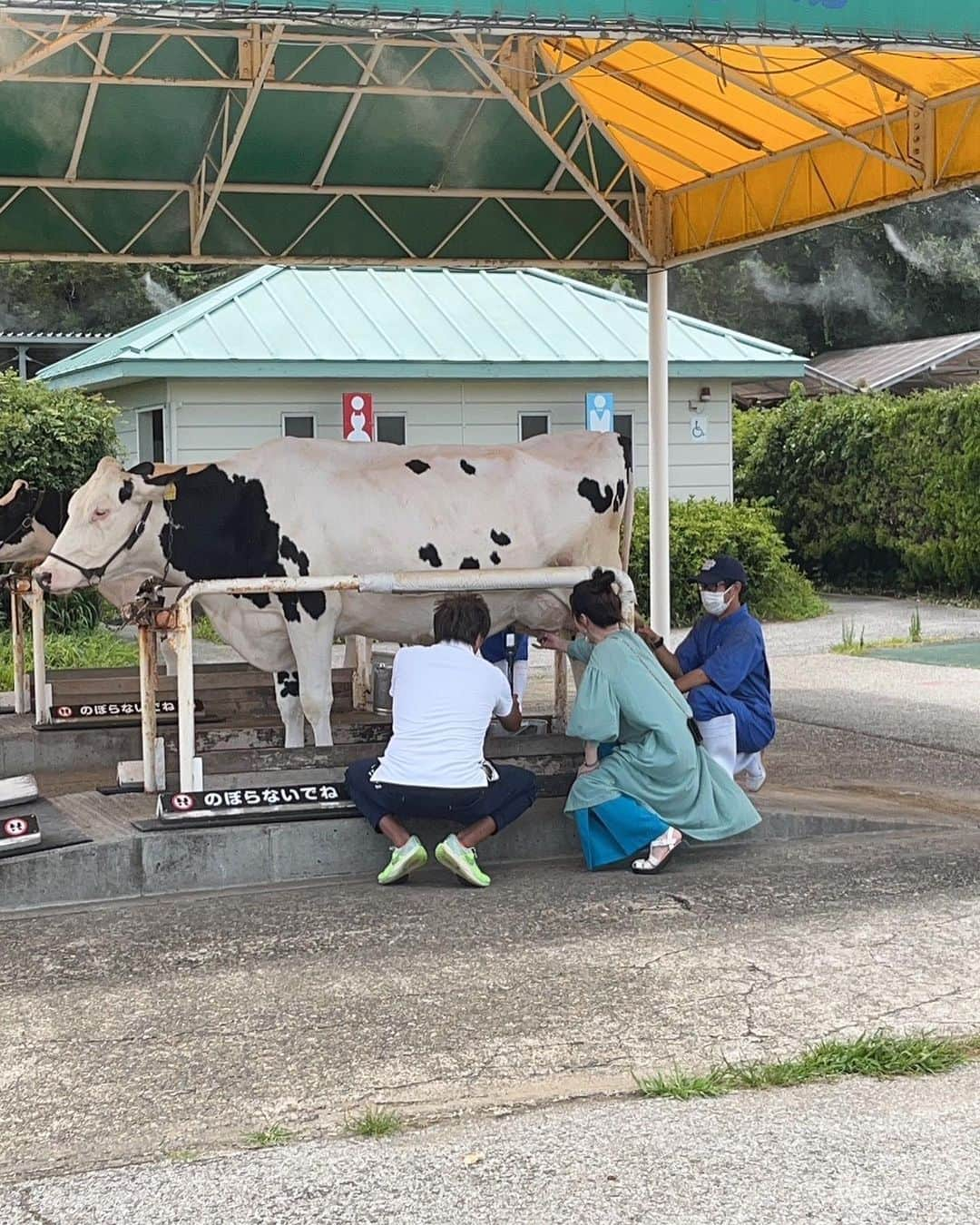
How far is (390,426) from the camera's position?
2284 centimetres

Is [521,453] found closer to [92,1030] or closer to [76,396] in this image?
[92,1030]

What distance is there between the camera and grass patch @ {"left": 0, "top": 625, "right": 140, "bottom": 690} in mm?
16281

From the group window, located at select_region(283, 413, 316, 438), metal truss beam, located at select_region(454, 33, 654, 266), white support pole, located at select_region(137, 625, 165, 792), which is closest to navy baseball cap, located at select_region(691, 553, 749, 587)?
white support pole, located at select_region(137, 625, 165, 792)

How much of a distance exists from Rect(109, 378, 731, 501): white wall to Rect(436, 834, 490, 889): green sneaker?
13.4 meters

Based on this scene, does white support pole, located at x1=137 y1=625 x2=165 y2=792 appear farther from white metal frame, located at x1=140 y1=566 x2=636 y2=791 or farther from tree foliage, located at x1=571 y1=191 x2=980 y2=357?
tree foliage, located at x1=571 y1=191 x2=980 y2=357

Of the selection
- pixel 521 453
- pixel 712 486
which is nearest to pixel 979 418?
pixel 712 486

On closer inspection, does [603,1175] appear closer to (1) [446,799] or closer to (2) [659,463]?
(1) [446,799]

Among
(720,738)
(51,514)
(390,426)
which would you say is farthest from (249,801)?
(390,426)

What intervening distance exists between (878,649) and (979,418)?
4.72 meters

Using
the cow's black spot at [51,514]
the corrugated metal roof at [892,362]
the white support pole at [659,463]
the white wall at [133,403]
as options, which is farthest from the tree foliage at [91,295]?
the cow's black spot at [51,514]

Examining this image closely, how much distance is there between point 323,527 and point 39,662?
254 centimetres

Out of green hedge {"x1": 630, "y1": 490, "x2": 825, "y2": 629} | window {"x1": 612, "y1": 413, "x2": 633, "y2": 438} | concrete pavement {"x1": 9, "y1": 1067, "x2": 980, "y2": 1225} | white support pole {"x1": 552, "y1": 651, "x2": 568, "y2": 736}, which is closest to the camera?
concrete pavement {"x1": 9, "y1": 1067, "x2": 980, "y2": 1225}

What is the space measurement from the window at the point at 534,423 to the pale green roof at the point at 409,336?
40.1 inches

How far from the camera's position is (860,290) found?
45125 mm
